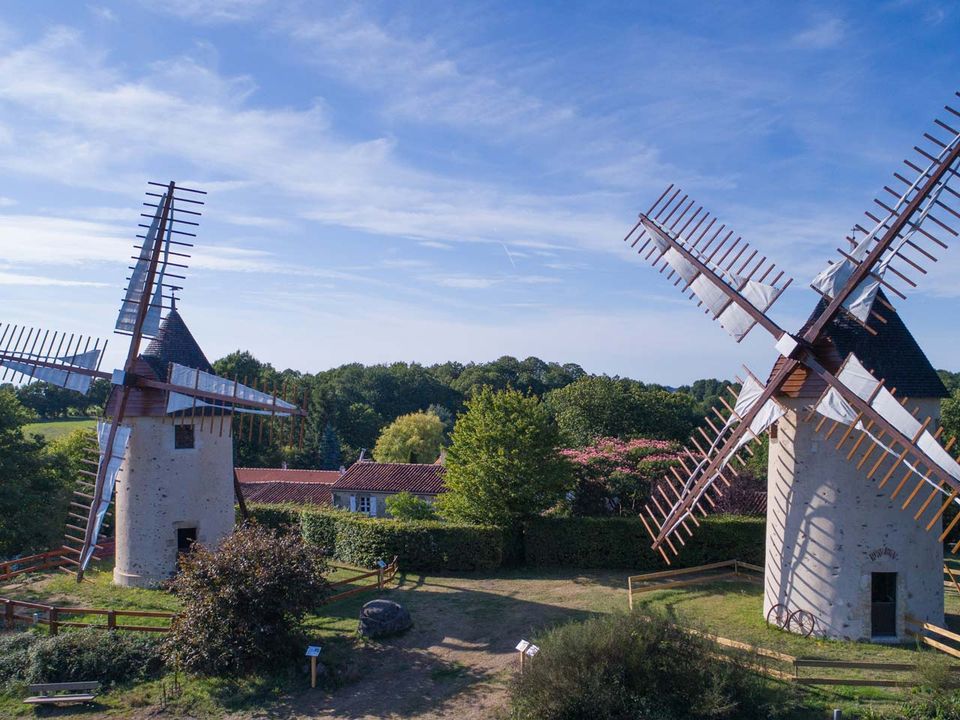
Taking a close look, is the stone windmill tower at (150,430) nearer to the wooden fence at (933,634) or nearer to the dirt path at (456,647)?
the dirt path at (456,647)

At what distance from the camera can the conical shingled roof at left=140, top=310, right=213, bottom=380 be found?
58.1 ft

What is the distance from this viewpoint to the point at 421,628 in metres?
15.4

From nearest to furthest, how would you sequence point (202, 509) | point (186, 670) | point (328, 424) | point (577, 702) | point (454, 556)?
point (577, 702)
point (186, 670)
point (202, 509)
point (454, 556)
point (328, 424)

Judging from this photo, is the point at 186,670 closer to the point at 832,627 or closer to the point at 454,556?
the point at 454,556

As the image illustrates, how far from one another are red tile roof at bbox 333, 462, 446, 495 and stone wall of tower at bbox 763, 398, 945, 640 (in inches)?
744

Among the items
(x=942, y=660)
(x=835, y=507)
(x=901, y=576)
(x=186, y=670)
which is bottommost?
(x=186, y=670)

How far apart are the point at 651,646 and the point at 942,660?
479cm

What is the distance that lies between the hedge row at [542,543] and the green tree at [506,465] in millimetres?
792

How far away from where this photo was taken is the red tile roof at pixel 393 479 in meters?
31.9

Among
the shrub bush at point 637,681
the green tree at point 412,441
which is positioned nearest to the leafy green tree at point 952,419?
the shrub bush at point 637,681

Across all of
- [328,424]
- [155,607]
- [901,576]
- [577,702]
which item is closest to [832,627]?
[901,576]

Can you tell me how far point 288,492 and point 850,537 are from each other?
960 inches

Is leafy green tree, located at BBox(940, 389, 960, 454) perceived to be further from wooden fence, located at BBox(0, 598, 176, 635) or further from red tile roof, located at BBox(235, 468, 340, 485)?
red tile roof, located at BBox(235, 468, 340, 485)

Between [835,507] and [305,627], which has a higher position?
[835,507]
